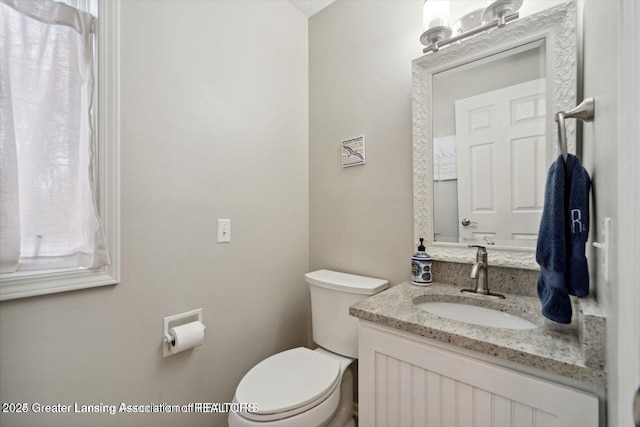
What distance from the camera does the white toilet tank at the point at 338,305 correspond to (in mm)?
1235

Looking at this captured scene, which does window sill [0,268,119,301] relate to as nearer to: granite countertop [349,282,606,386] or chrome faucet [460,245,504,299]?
granite countertop [349,282,606,386]

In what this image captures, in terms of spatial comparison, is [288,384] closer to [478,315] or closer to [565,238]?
[478,315]

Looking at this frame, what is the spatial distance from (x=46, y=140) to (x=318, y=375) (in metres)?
1.28

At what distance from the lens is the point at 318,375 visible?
1.05 meters

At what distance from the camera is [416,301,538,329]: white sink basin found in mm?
881

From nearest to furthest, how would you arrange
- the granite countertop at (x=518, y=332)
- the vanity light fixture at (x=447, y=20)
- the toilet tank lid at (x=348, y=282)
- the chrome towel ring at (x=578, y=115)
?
the granite countertop at (x=518, y=332), the chrome towel ring at (x=578, y=115), the vanity light fixture at (x=447, y=20), the toilet tank lid at (x=348, y=282)

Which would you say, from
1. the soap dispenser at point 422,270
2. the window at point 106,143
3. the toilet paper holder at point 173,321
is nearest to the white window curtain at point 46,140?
the window at point 106,143

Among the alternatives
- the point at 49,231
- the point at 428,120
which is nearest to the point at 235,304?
the point at 49,231

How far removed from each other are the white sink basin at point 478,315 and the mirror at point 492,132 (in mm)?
204

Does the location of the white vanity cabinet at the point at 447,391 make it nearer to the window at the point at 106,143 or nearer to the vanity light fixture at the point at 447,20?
the window at the point at 106,143

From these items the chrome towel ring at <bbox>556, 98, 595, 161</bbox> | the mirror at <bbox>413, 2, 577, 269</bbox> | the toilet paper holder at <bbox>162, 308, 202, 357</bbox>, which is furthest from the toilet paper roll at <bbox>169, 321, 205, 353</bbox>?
the chrome towel ring at <bbox>556, 98, 595, 161</bbox>

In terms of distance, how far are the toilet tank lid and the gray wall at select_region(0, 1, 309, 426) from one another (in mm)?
268

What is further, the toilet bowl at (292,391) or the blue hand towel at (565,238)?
the toilet bowl at (292,391)

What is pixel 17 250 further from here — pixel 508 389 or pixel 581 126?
pixel 581 126
